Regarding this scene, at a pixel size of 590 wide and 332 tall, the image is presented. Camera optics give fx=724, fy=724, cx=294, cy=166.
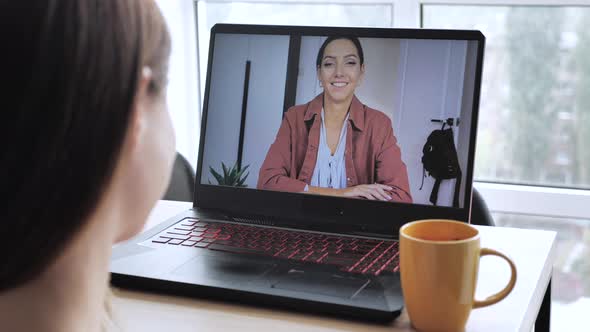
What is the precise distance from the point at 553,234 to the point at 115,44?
912mm

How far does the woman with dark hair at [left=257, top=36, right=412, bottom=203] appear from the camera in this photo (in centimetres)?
113

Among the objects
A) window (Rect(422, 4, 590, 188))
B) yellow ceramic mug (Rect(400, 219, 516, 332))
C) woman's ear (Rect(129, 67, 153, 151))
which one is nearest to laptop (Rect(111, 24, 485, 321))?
yellow ceramic mug (Rect(400, 219, 516, 332))

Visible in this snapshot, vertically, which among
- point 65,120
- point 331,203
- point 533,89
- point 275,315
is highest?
point 533,89

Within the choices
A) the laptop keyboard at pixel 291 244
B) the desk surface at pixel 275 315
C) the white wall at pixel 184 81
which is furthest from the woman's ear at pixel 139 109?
the white wall at pixel 184 81

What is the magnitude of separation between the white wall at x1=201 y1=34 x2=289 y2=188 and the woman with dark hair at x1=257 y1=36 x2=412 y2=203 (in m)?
0.03

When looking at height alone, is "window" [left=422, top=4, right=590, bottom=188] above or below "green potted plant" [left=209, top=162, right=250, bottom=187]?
above

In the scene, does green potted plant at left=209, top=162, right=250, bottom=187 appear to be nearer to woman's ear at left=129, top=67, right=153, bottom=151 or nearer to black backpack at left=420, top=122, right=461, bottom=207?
black backpack at left=420, top=122, right=461, bottom=207

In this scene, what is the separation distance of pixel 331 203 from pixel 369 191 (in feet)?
0.21

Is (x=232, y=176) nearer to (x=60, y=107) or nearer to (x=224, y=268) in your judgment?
(x=224, y=268)

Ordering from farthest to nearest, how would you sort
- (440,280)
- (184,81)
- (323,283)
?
(184,81) < (323,283) < (440,280)

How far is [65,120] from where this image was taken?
18.9 inches

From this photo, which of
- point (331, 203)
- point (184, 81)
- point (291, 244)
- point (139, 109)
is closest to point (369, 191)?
point (331, 203)

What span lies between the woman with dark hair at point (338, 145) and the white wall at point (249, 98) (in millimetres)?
26

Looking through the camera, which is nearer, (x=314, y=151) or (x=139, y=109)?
(x=139, y=109)
